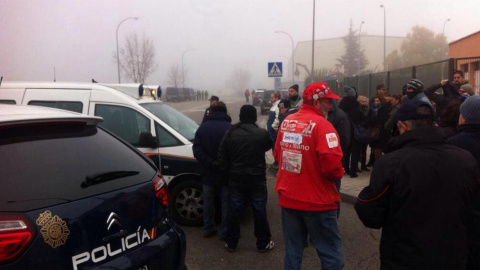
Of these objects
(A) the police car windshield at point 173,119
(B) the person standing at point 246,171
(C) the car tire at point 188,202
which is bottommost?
(C) the car tire at point 188,202

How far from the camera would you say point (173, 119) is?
6.00m

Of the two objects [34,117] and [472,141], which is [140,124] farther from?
[472,141]

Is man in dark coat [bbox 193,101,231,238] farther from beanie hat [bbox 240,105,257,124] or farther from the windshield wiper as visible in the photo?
the windshield wiper

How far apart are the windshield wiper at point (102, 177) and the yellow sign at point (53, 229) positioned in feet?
0.92

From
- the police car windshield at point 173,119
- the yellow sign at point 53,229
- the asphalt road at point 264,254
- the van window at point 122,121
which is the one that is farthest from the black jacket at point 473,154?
the van window at point 122,121

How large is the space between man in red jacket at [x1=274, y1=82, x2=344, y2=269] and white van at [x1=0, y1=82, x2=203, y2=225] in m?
2.33

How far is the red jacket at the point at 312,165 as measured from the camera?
10.1 feet

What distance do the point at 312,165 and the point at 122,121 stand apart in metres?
3.41

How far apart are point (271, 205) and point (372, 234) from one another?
1841 millimetres

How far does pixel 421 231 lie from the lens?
86.0 inches

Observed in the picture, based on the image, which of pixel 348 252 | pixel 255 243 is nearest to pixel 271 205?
pixel 255 243

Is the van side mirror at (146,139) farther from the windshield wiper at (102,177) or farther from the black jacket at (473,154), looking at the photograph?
the black jacket at (473,154)

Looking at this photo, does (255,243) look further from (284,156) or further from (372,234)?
(284,156)

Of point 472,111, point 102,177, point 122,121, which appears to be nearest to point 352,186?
point 122,121
